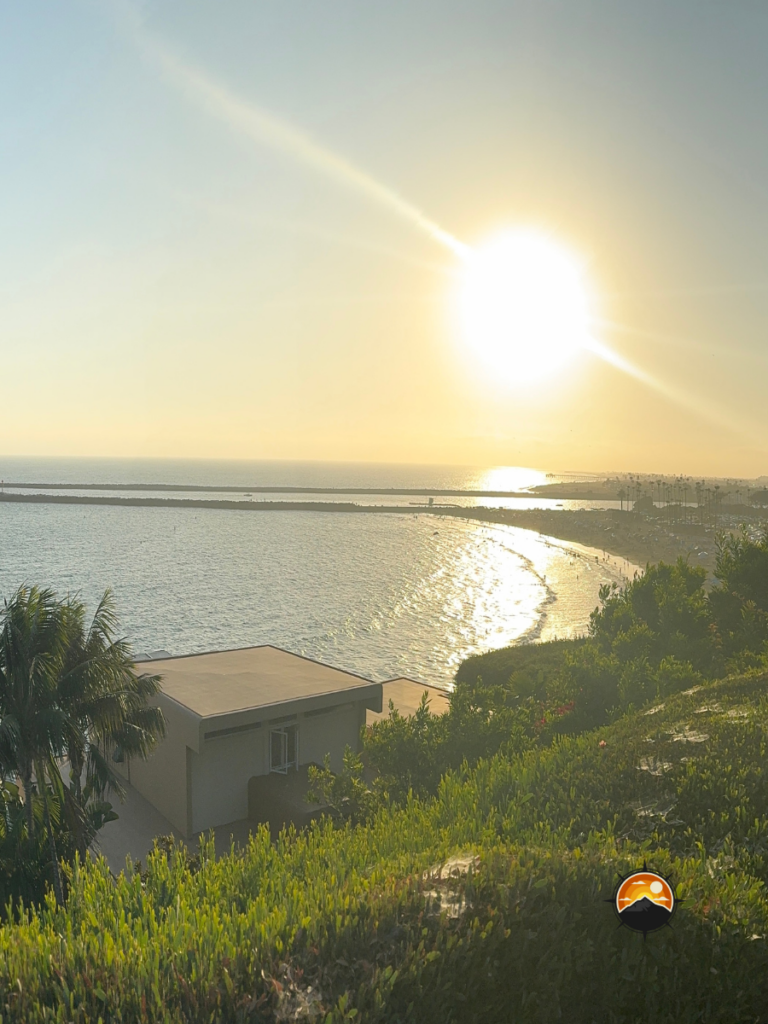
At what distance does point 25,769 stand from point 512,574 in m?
91.2

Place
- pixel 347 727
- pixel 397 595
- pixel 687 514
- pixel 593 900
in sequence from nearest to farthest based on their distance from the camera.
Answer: pixel 593 900 < pixel 347 727 < pixel 397 595 < pixel 687 514

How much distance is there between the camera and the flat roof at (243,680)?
880 inches

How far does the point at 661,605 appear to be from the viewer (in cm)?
2836

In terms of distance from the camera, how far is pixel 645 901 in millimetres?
4797

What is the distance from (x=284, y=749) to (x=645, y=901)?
785 inches

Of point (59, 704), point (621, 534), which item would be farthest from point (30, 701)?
point (621, 534)

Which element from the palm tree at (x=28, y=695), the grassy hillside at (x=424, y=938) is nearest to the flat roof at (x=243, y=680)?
the palm tree at (x=28, y=695)

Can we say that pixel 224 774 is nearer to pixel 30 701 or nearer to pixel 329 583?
pixel 30 701

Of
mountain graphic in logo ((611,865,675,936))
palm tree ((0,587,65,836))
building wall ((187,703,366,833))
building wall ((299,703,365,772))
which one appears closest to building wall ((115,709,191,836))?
building wall ((187,703,366,833))

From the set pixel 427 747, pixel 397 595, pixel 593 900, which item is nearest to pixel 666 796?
pixel 593 900

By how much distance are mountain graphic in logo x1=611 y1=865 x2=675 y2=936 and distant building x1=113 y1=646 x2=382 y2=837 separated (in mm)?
16714

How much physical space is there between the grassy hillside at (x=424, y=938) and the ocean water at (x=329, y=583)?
3877cm

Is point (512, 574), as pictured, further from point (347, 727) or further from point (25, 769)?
point (25, 769)

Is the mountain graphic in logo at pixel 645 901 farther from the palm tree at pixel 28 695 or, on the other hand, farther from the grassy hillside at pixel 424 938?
the palm tree at pixel 28 695
